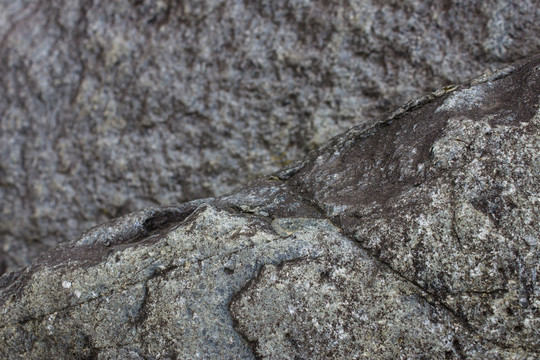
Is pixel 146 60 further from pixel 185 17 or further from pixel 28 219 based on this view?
pixel 28 219

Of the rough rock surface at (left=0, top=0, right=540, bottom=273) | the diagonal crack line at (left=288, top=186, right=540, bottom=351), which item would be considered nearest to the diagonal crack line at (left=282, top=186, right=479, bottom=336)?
the diagonal crack line at (left=288, top=186, right=540, bottom=351)

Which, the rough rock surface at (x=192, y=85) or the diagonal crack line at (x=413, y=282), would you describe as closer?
the diagonal crack line at (x=413, y=282)

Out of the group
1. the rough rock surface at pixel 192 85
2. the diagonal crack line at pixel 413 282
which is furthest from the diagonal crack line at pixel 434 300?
the rough rock surface at pixel 192 85

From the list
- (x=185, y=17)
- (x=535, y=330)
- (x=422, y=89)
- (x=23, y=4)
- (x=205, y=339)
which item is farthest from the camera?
(x=23, y=4)

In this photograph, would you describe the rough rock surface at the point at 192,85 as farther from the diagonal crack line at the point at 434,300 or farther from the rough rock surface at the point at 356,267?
the diagonal crack line at the point at 434,300

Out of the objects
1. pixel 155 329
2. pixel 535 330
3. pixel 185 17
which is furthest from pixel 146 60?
pixel 535 330
